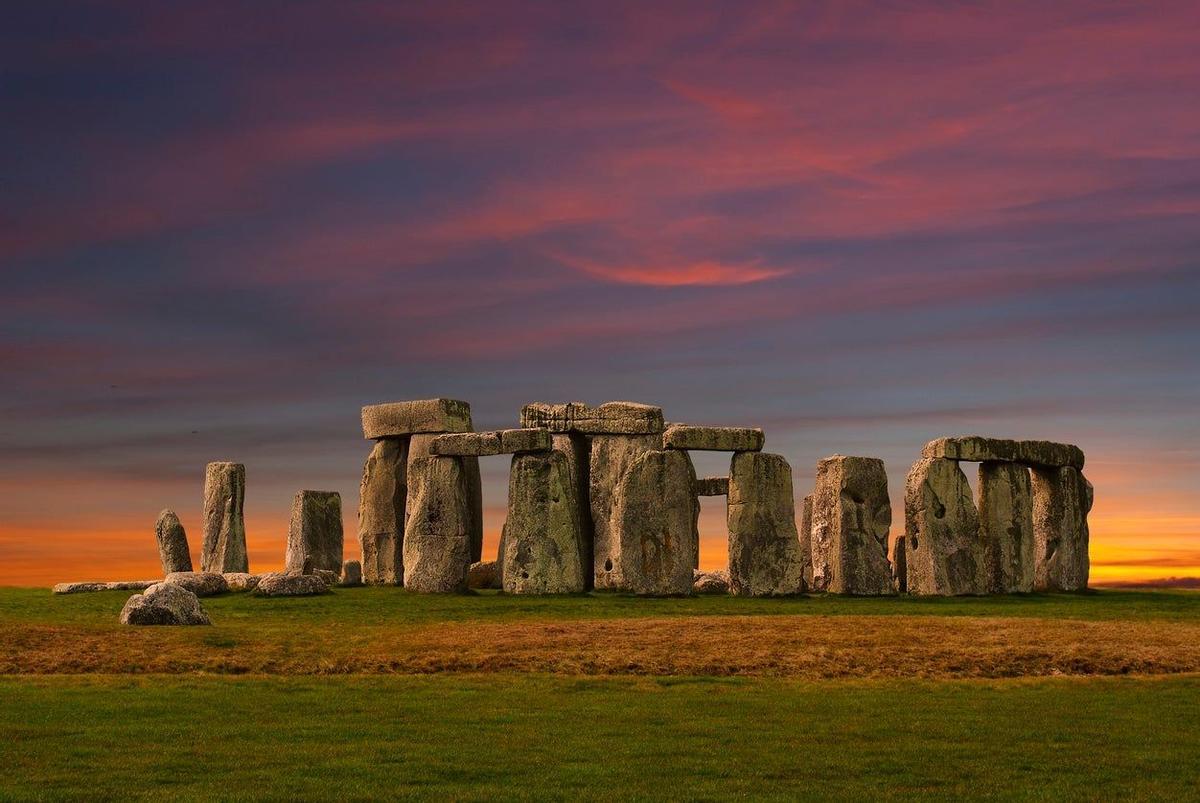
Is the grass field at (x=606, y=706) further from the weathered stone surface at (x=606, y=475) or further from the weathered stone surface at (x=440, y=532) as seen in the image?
the weathered stone surface at (x=606, y=475)

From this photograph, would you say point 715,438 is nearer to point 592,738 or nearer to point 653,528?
point 653,528

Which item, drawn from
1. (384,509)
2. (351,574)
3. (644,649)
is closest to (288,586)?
(351,574)

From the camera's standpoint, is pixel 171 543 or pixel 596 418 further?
pixel 171 543

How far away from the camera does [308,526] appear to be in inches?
1435

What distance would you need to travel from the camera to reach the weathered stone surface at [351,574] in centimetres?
3584

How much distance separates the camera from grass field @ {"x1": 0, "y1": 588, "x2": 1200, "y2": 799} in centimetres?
1161

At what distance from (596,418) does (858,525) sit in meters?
6.53

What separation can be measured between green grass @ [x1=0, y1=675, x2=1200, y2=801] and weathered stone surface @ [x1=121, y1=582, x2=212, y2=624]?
213 inches

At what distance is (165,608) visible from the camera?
2256cm

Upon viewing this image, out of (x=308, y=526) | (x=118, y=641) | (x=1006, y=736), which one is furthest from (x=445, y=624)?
(x=308, y=526)

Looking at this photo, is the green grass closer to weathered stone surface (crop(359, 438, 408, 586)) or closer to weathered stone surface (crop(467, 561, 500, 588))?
weathered stone surface (crop(467, 561, 500, 588))

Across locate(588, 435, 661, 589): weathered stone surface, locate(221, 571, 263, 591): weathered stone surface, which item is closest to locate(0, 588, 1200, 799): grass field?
locate(221, 571, 263, 591): weathered stone surface

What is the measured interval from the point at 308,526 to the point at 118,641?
665 inches

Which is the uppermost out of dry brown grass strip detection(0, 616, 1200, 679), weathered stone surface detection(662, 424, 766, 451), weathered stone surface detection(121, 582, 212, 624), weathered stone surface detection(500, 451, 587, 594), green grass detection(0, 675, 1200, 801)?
weathered stone surface detection(662, 424, 766, 451)
